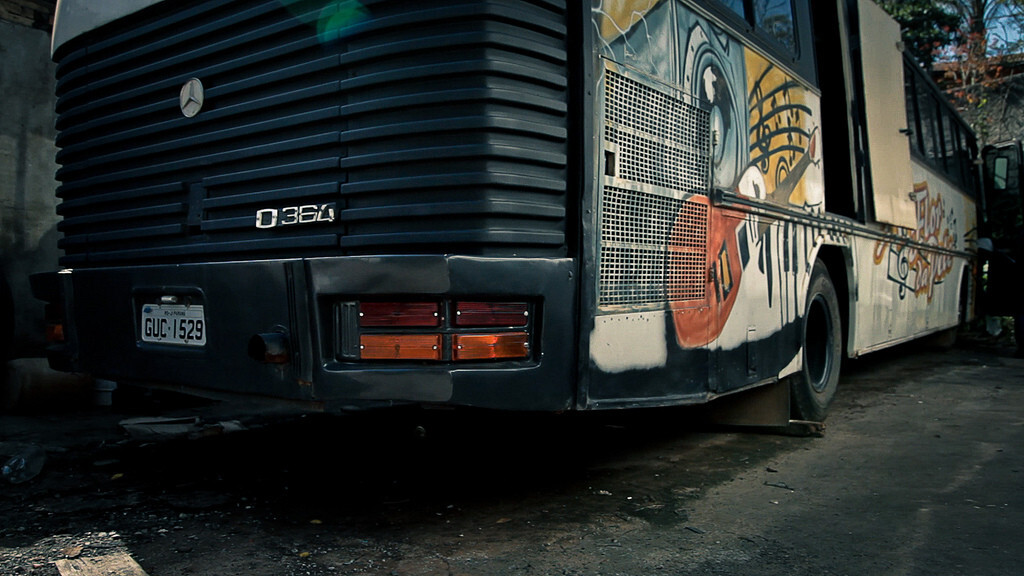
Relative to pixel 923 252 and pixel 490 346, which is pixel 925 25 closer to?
pixel 923 252

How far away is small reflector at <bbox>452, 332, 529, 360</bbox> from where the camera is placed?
110 inches

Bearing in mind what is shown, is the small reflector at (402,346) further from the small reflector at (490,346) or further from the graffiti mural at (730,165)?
the graffiti mural at (730,165)

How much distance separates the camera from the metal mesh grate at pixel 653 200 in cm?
311

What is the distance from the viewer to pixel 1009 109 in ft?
57.8

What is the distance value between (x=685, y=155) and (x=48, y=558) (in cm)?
282

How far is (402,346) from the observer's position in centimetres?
281

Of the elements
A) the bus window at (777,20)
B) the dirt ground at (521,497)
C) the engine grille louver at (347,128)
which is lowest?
the dirt ground at (521,497)

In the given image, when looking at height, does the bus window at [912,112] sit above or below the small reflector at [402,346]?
above

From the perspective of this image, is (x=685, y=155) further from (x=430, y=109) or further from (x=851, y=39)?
(x=851, y=39)

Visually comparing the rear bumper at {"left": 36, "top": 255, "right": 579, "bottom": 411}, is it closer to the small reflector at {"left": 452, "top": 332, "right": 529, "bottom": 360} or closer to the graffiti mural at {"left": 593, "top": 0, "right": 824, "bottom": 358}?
the small reflector at {"left": 452, "top": 332, "right": 529, "bottom": 360}

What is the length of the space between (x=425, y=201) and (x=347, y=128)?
0.42 metres

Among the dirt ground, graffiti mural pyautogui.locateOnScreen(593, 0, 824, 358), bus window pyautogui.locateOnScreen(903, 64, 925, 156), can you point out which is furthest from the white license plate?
bus window pyautogui.locateOnScreen(903, 64, 925, 156)

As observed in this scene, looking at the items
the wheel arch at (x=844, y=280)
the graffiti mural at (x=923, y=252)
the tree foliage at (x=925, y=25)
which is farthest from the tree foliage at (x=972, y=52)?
the wheel arch at (x=844, y=280)

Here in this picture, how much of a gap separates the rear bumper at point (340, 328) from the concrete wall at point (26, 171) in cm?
423
